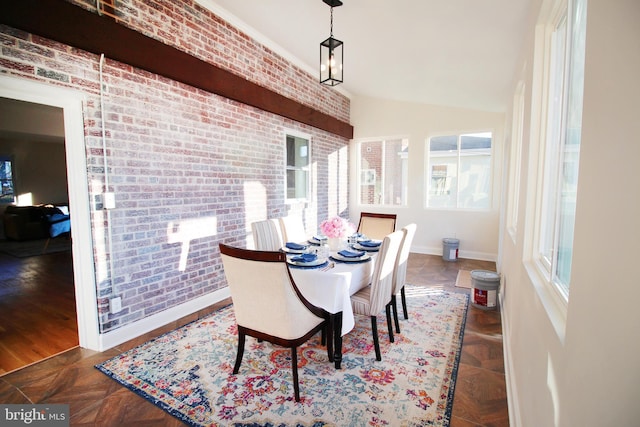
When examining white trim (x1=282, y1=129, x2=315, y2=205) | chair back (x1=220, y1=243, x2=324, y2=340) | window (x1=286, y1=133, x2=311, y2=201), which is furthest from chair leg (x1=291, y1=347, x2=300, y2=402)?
window (x1=286, y1=133, x2=311, y2=201)

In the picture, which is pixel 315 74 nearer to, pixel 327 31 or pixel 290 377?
pixel 327 31

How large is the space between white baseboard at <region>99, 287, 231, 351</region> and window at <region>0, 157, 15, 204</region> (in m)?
8.19

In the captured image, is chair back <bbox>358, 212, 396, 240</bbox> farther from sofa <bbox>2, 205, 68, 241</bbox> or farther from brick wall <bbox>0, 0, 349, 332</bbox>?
sofa <bbox>2, 205, 68, 241</bbox>

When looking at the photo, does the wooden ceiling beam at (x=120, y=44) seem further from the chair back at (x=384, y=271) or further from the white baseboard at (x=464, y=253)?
the white baseboard at (x=464, y=253)

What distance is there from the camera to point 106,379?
217cm

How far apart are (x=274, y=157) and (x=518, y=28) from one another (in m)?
3.11

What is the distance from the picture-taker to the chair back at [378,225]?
12.0ft

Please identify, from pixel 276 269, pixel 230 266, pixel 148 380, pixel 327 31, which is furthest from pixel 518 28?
pixel 148 380

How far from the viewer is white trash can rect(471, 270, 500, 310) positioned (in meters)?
3.32

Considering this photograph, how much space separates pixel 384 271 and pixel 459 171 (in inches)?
165

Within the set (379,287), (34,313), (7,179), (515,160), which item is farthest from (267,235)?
(7,179)

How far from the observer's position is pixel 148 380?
7.07 feet

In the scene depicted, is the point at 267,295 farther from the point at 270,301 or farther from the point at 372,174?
the point at 372,174

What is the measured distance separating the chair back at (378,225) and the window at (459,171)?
2.74m
